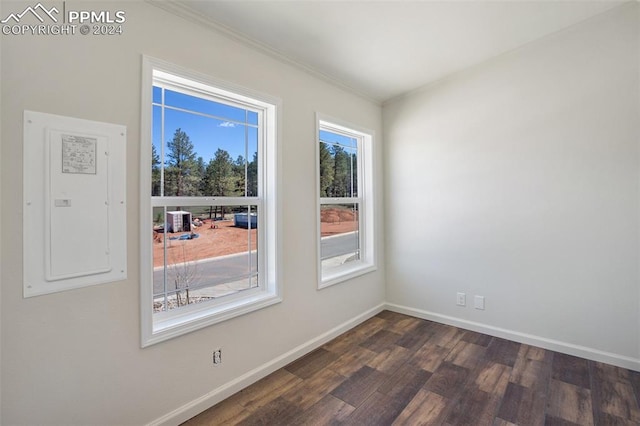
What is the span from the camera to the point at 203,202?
1945mm

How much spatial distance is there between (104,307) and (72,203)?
56cm

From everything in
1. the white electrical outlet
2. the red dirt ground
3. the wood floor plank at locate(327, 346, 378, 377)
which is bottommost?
the wood floor plank at locate(327, 346, 378, 377)

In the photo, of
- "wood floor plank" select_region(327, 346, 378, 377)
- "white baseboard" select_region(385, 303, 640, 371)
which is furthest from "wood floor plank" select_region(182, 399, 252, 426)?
"white baseboard" select_region(385, 303, 640, 371)

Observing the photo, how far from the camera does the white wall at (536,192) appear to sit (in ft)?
7.06

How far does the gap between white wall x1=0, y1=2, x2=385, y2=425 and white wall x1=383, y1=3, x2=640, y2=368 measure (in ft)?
6.21

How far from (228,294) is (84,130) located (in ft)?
4.43

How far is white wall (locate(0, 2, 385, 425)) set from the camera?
123 cm

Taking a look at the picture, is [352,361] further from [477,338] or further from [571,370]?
[571,370]

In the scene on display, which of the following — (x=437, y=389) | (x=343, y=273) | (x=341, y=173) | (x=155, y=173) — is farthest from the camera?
(x=341, y=173)

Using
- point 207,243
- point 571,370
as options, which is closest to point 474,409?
point 571,370

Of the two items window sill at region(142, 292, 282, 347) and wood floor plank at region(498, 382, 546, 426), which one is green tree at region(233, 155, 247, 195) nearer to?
window sill at region(142, 292, 282, 347)

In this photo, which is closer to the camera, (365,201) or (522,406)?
(522,406)

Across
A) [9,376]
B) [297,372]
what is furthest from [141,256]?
[297,372]

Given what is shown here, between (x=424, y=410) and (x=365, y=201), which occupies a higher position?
(x=365, y=201)
